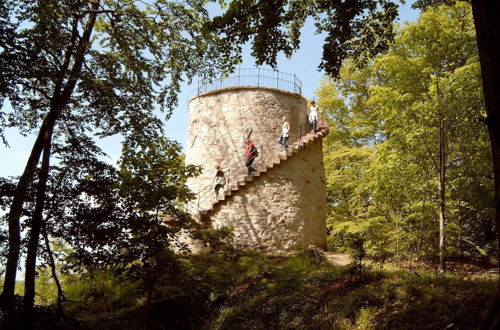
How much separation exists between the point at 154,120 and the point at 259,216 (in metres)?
4.88

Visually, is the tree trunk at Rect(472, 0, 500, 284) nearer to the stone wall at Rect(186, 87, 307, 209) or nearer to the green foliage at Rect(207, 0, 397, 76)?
the green foliage at Rect(207, 0, 397, 76)

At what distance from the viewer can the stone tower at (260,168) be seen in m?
12.1

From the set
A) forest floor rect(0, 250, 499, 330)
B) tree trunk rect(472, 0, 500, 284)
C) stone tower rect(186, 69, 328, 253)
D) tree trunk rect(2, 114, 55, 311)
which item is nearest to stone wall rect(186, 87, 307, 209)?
stone tower rect(186, 69, 328, 253)

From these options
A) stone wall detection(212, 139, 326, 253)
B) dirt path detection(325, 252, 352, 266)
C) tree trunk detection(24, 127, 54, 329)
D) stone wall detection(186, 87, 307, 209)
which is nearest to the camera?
tree trunk detection(24, 127, 54, 329)

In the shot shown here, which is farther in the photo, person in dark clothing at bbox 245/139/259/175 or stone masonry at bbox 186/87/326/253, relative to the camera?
person in dark clothing at bbox 245/139/259/175

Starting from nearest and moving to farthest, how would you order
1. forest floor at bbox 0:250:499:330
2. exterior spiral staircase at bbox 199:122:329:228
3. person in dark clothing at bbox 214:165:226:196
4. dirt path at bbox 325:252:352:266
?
forest floor at bbox 0:250:499:330
dirt path at bbox 325:252:352:266
exterior spiral staircase at bbox 199:122:329:228
person in dark clothing at bbox 214:165:226:196

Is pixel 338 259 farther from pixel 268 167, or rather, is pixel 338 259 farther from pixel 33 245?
pixel 33 245

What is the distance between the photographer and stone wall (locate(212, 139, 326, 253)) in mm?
12016

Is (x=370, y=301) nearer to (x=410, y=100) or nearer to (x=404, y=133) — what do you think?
(x=404, y=133)

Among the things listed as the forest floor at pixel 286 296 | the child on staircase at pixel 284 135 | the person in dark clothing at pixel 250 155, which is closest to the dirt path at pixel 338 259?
the forest floor at pixel 286 296

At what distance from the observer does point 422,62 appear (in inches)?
454

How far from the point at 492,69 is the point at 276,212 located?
931cm

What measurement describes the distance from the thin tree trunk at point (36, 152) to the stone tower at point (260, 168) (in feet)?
18.9

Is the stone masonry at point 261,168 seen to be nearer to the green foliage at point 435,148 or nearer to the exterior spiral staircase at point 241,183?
the exterior spiral staircase at point 241,183
